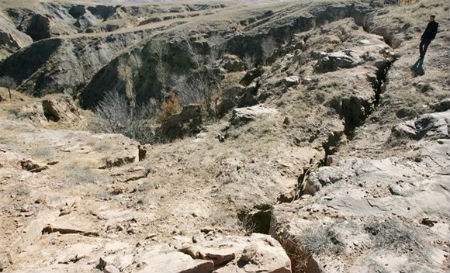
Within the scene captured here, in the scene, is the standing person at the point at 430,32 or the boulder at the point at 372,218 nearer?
the boulder at the point at 372,218

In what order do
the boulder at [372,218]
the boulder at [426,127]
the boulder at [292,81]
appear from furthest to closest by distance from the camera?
the boulder at [292,81] → the boulder at [426,127] → the boulder at [372,218]

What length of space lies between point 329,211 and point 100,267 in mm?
4109

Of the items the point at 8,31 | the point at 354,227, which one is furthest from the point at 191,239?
the point at 8,31

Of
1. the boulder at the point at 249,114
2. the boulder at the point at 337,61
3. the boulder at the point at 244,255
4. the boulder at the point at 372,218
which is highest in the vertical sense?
the boulder at the point at 337,61

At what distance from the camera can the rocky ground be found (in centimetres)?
718

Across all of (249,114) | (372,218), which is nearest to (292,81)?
(249,114)

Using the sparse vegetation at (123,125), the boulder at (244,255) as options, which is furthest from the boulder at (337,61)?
the sparse vegetation at (123,125)

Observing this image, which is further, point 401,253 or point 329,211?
point 329,211

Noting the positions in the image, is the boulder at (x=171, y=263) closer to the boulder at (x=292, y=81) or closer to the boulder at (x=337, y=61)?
the boulder at (x=292, y=81)

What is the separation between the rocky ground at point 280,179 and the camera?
7180 millimetres

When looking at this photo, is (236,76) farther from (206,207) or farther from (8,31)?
(8,31)

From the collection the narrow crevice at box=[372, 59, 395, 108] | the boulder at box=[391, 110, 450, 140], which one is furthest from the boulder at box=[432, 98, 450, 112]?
the narrow crevice at box=[372, 59, 395, 108]

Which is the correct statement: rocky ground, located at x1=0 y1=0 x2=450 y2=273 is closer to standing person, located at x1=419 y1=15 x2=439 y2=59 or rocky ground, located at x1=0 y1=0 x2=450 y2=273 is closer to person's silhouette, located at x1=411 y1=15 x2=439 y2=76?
person's silhouette, located at x1=411 y1=15 x2=439 y2=76

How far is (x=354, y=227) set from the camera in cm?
763
